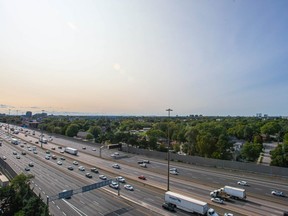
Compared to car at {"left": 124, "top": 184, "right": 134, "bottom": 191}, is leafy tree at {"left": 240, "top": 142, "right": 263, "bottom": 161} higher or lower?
higher

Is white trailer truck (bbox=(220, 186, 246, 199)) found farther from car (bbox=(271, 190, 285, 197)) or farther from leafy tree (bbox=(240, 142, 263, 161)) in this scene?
leafy tree (bbox=(240, 142, 263, 161))

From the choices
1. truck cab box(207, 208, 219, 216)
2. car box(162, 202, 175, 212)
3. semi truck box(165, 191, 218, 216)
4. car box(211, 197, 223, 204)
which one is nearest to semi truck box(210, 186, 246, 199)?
car box(211, 197, 223, 204)

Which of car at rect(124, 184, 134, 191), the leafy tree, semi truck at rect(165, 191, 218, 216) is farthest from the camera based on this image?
the leafy tree

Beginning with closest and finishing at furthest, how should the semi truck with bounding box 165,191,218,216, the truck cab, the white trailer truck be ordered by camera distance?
the truck cab, the semi truck with bounding box 165,191,218,216, the white trailer truck

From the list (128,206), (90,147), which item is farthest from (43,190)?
(90,147)

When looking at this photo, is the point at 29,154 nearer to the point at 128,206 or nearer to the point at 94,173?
the point at 94,173

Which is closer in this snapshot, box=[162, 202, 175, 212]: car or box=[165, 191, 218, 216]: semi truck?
box=[165, 191, 218, 216]: semi truck

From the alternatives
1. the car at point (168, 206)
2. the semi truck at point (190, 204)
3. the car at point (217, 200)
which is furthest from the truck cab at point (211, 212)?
the car at point (217, 200)
